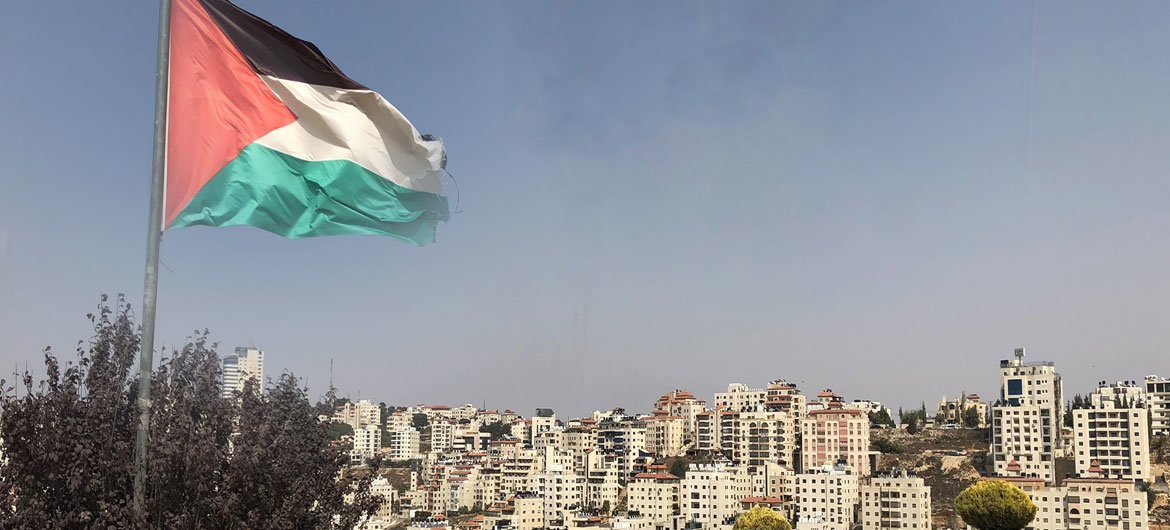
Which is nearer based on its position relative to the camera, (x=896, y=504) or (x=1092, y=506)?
(x=1092, y=506)

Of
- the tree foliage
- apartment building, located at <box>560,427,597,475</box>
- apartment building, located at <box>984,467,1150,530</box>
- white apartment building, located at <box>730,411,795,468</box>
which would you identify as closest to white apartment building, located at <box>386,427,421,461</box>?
apartment building, located at <box>560,427,597,475</box>

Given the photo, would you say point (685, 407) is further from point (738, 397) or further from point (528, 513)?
point (528, 513)

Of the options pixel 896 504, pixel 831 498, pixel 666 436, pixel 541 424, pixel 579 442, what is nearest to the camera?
pixel 896 504

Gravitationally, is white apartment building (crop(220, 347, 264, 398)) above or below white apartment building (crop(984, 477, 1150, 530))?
above

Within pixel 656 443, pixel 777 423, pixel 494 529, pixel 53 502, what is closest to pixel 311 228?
pixel 53 502

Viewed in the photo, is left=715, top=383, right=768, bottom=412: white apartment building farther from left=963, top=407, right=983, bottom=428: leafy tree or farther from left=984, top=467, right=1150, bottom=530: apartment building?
left=984, top=467, right=1150, bottom=530: apartment building

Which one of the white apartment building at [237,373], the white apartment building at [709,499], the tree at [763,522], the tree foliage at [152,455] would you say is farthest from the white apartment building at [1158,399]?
the tree foliage at [152,455]

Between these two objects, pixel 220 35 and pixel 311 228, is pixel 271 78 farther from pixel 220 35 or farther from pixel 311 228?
pixel 311 228

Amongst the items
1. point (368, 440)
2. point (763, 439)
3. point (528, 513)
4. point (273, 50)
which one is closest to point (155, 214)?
point (273, 50)
